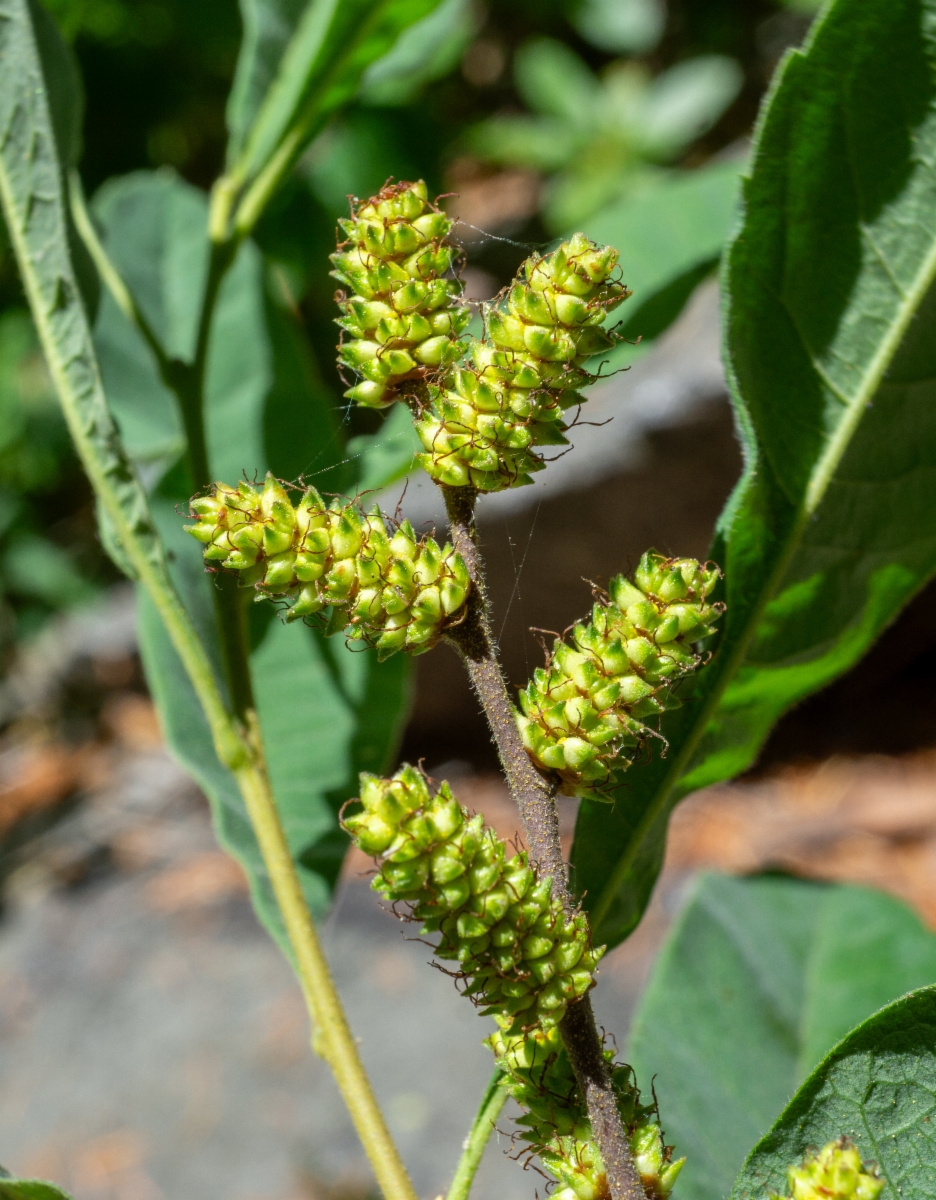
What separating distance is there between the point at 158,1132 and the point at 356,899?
3.55ft

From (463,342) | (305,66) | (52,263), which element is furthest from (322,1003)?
(305,66)

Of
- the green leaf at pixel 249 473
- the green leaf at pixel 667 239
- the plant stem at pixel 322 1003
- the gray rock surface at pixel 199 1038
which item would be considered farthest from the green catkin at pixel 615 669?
the gray rock surface at pixel 199 1038

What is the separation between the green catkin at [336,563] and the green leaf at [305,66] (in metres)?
0.75

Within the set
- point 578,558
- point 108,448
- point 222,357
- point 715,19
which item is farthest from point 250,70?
point 715,19

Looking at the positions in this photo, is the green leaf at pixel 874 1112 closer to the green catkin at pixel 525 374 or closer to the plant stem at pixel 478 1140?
the plant stem at pixel 478 1140

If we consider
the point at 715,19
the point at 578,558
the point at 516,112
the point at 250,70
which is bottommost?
the point at 578,558

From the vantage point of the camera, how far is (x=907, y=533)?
92 cm

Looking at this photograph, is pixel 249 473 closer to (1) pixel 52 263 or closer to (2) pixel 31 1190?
(1) pixel 52 263

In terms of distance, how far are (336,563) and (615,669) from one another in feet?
0.57

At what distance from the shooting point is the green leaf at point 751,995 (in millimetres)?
1239

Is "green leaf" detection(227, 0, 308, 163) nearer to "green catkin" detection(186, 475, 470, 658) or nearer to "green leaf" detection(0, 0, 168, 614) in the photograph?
"green leaf" detection(0, 0, 168, 614)

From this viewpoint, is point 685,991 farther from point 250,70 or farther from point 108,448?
point 250,70

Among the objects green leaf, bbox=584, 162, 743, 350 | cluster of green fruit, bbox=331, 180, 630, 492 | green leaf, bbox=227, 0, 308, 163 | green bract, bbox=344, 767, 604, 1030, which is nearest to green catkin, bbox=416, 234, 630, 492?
cluster of green fruit, bbox=331, 180, 630, 492

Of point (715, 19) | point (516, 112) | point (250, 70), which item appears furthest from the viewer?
point (516, 112)
